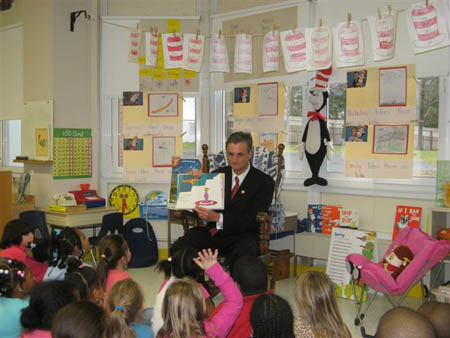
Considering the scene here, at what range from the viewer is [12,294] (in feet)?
7.59

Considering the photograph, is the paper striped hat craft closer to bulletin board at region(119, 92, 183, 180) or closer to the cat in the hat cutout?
the cat in the hat cutout

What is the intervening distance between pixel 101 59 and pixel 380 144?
3.39 meters

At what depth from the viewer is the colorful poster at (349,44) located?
13.2 ft

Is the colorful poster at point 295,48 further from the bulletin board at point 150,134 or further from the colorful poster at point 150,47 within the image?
the bulletin board at point 150,134

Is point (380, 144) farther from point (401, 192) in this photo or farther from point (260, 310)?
point (260, 310)

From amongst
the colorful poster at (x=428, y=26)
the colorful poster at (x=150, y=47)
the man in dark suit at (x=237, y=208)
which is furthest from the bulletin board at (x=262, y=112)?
the colorful poster at (x=428, y=26)

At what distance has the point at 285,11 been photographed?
5105 millimetres

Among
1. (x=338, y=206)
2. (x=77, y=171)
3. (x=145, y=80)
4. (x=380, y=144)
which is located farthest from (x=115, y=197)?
(x=380, y=144)

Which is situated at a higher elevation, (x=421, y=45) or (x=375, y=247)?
(x=421, y=45)

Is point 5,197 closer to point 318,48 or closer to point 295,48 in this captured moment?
point 295,48

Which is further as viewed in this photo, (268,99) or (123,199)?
(123,199)

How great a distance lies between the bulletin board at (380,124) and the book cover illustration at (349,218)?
346 mm

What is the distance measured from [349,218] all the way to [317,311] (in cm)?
274

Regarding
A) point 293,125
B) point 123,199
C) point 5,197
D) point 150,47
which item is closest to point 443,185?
point 293,125
